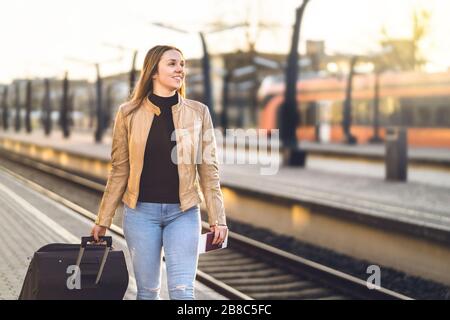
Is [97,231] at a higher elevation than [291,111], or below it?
below

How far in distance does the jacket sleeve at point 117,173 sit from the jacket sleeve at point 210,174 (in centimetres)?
37

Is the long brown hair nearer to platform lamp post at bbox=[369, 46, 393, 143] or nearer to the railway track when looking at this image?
the railway track

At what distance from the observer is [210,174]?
13.4ft

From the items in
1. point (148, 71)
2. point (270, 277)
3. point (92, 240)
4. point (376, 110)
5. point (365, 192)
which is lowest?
point (270, 277)

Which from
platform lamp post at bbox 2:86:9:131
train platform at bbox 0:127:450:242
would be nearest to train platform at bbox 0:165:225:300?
train platform at bbox 0:127:450:242

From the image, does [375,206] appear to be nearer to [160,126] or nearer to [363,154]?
[160,126]

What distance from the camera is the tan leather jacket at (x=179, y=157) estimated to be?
3949mm

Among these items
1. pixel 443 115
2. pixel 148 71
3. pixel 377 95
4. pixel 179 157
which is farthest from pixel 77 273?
pixel 377 95

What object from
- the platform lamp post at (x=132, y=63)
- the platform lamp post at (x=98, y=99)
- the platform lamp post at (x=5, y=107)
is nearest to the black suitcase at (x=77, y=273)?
the platform lamp post at (x=132, y=63)

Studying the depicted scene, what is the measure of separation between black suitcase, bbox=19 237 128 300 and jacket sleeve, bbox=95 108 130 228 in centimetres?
18

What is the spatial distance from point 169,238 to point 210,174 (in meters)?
0.38

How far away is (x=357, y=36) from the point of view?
56.7m

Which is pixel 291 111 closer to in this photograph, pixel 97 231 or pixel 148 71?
pixel 148 71
